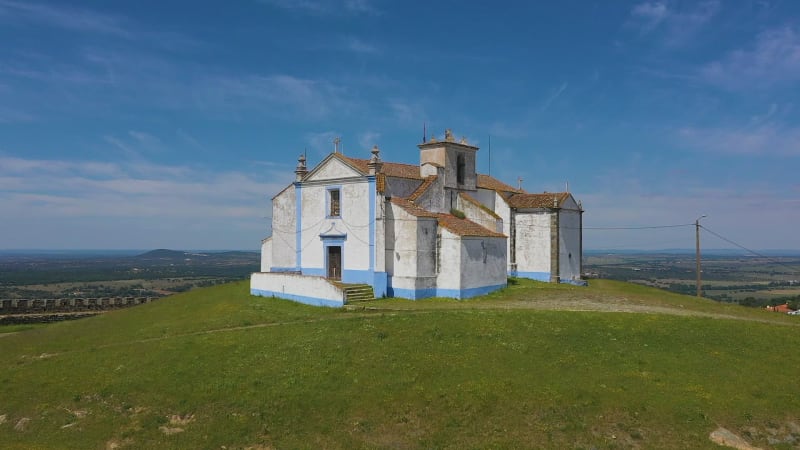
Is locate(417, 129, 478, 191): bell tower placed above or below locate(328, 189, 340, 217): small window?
above

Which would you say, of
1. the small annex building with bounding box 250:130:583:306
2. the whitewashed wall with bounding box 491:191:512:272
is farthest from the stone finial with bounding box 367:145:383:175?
the whitewashed wall with bounding box 491:191:512:272

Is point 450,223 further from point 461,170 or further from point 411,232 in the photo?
point 461,170

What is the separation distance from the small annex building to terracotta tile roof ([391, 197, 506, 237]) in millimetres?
109

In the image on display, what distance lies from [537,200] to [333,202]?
1458cm

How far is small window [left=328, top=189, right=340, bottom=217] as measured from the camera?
3525 cm

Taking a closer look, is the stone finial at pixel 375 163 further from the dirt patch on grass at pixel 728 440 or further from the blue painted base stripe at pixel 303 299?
the dirt patch on grass at pixel 728 440

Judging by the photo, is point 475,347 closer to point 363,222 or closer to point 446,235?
point 446,235

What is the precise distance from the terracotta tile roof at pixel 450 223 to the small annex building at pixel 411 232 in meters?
0.11

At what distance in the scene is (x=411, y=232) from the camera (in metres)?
31.6

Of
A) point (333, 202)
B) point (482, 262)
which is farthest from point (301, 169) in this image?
point (482, 262)

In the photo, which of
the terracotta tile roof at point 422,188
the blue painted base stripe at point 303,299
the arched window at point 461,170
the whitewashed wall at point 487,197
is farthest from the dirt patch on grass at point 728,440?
the whitewashed wall at point 487,197

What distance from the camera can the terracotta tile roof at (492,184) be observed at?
41.7m

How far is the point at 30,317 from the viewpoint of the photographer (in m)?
41.6

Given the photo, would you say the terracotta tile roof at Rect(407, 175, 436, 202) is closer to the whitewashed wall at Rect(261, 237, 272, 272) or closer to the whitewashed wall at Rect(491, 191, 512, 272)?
the whitewashed wall at Rect(491, 191, 512, 272)
